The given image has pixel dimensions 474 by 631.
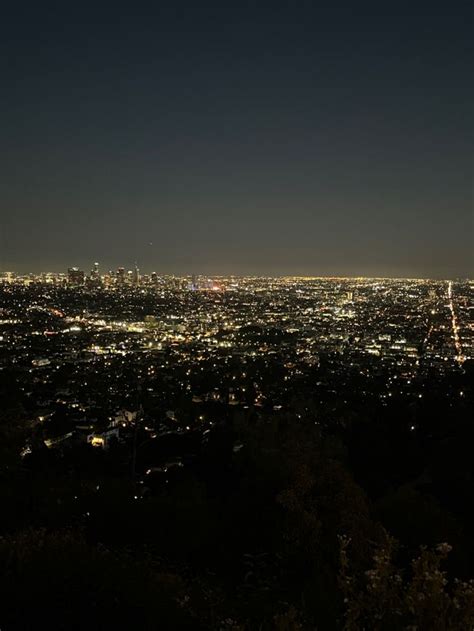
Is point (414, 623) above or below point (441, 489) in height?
above

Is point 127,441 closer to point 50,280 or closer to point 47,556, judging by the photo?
point 47,556

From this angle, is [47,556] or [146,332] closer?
[47,556]

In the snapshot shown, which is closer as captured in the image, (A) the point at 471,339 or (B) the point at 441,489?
(B) the point at 441,489

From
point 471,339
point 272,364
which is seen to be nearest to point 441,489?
point 272,364

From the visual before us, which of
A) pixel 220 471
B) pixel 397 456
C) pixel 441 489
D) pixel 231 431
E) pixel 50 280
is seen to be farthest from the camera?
pixel 50 280

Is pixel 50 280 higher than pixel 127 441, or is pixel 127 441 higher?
pixel 50 280

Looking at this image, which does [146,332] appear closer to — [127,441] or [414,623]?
[127,441]

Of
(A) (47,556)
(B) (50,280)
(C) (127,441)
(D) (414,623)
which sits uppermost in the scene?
(B) (50,280)

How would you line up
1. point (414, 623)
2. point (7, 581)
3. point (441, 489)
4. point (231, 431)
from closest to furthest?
point (414, 623) < point (7, 581) < point (441, 489) < point (231, 431)

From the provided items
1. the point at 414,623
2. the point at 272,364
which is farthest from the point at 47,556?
the point at 272,364
